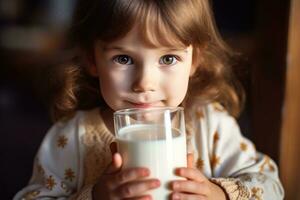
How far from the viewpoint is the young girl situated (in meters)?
0.77

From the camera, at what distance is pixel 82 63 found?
969 millimetres

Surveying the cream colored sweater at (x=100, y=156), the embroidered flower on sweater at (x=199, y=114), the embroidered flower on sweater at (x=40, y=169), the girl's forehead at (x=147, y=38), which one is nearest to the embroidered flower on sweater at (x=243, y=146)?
the cream colored sweater at (x=100, y=156)

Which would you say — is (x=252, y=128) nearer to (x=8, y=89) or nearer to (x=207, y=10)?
(x=207, y=10)

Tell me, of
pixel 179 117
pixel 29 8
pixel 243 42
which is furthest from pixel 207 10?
pixel 29 8

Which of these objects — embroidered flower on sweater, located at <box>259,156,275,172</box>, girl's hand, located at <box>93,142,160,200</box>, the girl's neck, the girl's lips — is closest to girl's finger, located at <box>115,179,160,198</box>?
girl's hand, located at <box>93,142,160,200</box>

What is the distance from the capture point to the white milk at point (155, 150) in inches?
26.2

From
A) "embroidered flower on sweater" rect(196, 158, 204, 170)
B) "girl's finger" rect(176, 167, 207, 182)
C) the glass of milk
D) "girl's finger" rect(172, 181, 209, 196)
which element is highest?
the glass of milk

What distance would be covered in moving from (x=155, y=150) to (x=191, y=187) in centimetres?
11

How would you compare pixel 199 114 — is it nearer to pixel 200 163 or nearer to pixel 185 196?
pixel 200 163

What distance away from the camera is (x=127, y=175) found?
0.70m

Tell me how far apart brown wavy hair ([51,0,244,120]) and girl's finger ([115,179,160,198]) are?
237mm

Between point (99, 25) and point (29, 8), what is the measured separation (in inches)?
79.7

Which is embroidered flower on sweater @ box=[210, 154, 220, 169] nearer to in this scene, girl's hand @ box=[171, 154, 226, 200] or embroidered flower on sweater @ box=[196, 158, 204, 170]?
embroidered flower on sweater @ box=[196, 158, 204, 170]

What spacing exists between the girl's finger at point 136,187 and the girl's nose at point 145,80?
0.17 m
